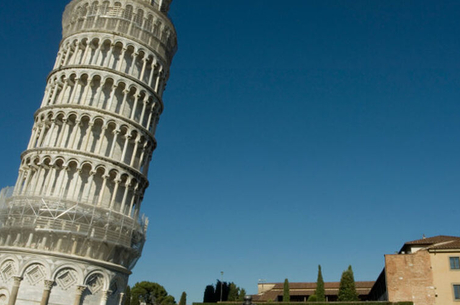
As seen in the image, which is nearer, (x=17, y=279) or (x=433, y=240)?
(x=17, y=279)

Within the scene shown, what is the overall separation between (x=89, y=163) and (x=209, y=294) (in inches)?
1727

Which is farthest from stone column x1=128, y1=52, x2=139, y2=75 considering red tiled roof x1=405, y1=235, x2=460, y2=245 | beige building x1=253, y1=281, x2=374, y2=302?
beige building x1=253, y1=281, x2=374, y2=302

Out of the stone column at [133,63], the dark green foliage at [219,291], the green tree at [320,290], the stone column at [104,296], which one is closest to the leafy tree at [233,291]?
the dark green foliage at [219,291]

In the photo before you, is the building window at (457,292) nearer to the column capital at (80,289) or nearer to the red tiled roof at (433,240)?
the red tiled roof at (433,240)

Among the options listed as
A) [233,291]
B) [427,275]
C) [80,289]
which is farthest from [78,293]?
[233,291]

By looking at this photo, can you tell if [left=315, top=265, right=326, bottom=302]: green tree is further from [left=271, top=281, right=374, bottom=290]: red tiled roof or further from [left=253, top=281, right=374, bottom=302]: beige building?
[left=271, top=281, right=374, bottom=290]: red tiled roof

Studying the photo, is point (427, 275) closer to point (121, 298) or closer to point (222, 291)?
point (121, 298)

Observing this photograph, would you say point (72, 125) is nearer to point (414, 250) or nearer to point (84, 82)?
point (84, 82)

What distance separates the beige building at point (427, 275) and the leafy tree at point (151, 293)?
52.2 metres

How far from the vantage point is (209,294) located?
6712 cm

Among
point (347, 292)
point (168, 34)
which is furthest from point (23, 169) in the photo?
point (347, 292)

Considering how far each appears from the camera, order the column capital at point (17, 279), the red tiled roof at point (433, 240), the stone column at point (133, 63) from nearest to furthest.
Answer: the column capital at point (17, 279) → the stone column at point (133, 63) → the red tiled roof at point (433, 240)

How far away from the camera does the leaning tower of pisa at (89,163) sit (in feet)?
88.4

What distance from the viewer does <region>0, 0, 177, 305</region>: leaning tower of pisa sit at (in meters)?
26.9
